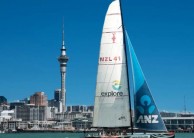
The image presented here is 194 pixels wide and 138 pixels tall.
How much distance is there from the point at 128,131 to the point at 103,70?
17.5 ft

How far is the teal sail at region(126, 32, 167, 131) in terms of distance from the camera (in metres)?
38.0

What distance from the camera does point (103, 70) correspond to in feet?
128

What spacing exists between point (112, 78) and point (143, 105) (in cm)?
323

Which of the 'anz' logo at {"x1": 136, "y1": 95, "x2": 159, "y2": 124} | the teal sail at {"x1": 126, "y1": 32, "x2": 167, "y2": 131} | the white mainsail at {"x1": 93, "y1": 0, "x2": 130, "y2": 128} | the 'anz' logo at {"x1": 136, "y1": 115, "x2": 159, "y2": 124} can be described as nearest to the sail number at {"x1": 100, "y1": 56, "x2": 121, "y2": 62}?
the white mainsail at {"x1": 93, "y1": 0, "x2": 130, "y2": 128}

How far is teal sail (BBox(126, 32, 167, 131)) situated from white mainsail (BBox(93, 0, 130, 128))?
95cm

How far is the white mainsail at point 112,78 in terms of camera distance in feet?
126

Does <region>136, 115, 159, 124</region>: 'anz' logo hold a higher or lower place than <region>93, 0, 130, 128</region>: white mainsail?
lower

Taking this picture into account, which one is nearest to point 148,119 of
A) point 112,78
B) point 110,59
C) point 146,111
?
point 146,111

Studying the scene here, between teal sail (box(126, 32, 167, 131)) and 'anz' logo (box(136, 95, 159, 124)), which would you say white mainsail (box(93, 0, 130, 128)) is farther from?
'anz' logo (box(136, 95, 159, 124))

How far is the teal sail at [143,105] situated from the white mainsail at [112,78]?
0.95 m

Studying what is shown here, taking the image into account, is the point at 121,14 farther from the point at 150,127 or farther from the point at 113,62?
the point at 150,127

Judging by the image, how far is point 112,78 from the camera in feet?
127

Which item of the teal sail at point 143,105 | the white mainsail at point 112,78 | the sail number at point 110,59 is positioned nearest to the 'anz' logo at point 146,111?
the teal sail at point 143,105

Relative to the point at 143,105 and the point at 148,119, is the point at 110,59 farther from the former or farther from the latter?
the point at 148,119
